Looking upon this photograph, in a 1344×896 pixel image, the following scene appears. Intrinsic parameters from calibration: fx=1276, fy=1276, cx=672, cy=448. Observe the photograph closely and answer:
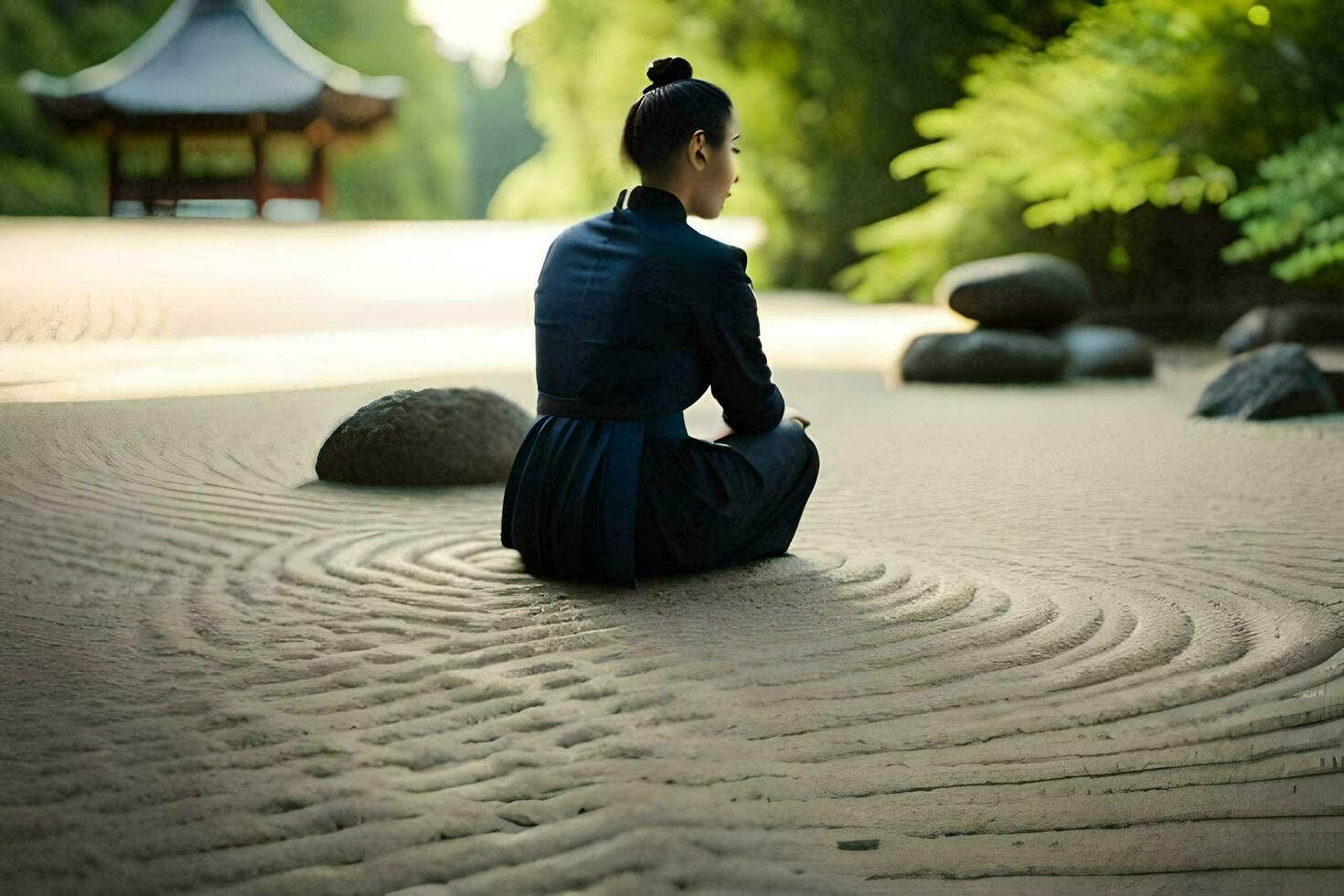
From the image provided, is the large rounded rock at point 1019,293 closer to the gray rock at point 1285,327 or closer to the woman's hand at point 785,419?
the gray rock at point 1285,327

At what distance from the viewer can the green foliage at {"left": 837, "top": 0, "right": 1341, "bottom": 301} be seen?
32.4ft

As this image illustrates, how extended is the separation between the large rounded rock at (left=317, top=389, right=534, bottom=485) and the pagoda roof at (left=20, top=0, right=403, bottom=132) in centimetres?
1049

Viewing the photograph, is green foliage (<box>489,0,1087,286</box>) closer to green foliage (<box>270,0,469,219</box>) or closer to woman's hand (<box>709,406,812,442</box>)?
green foliage (<box>270,0,469,219</box>)

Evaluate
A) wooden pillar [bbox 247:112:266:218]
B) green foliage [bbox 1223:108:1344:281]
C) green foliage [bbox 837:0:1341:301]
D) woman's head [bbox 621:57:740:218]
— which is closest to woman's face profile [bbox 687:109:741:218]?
woman's head [bbox 621:57:740:218]

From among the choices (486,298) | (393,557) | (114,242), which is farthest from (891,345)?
(393,557)

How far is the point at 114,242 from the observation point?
600cm

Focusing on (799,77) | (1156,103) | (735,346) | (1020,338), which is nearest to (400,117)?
(799,77)

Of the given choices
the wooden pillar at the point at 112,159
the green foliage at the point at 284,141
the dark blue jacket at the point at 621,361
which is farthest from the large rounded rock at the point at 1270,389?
the wooden pillar at the point at 112,159

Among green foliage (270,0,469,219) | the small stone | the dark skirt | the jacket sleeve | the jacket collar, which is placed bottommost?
the small stone

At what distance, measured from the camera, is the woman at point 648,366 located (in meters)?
2.78

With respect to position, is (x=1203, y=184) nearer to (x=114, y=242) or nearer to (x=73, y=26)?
(x=114, y=242)

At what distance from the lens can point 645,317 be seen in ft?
9.10

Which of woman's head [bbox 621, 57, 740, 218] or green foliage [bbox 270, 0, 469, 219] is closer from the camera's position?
woman's head [bbox 621, 57, 740, 218]

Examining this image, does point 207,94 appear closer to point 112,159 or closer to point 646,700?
point 112,159
